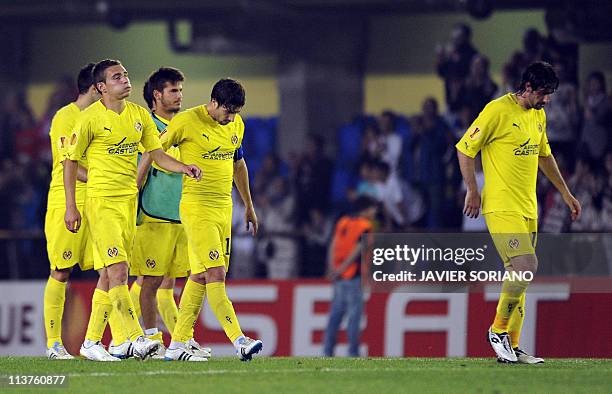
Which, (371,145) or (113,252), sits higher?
(371,145)

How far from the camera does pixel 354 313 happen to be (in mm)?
14602

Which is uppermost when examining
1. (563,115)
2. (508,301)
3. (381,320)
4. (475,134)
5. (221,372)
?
(563,115)

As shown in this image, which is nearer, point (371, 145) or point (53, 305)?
point (53, 305)

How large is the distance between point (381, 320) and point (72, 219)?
235 inches

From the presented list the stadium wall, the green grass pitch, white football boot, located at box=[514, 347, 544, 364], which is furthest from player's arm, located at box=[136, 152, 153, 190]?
the stadium wall

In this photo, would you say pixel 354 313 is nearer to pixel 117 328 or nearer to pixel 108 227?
pixel 117 328

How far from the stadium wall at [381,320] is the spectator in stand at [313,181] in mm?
1614

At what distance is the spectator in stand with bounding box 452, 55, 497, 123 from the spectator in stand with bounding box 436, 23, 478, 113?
144 millimetres

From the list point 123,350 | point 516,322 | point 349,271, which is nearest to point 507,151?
point 516,322

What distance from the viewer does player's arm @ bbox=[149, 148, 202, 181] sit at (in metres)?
9.20

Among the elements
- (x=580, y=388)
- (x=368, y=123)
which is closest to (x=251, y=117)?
(x=368, y=123)

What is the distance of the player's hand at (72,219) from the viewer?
9.27m

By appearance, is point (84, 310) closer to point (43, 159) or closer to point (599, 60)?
point (43, 159)

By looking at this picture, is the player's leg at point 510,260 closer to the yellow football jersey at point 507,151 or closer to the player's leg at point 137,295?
the yellow football jersey at point 507,151
